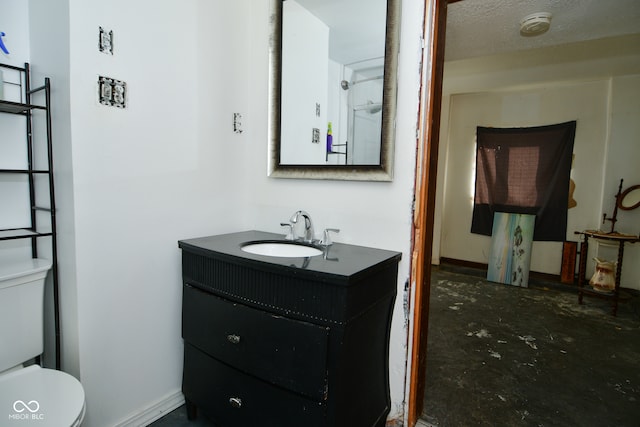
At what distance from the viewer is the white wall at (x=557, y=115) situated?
354 cm

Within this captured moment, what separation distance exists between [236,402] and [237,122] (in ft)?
4.61

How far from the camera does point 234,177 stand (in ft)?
6.15

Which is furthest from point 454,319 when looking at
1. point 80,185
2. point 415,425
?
point 80,185

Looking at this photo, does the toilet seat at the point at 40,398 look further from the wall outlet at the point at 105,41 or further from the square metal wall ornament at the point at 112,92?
the wall outlet at the point at 105,41

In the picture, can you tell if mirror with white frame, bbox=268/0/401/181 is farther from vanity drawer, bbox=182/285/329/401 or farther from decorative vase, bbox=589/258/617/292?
decorative vase, bbox=589/258/617/292

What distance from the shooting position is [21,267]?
1.26 metres

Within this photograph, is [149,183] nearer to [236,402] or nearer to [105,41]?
[105,41]

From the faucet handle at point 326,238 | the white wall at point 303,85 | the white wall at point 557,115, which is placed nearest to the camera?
the faucet handle at point 326,238

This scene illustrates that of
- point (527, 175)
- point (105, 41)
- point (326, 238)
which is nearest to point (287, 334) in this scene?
point (326, 238)

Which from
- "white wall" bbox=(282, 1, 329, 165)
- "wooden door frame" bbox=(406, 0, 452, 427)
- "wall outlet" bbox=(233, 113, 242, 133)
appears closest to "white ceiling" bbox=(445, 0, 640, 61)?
"wooden door frame" bbox=(406, 0, 452, 427)

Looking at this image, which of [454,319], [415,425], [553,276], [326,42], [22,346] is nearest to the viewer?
[22,346]

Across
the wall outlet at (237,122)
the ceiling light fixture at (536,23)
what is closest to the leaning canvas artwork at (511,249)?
the ceiling light fixture at (536,23)

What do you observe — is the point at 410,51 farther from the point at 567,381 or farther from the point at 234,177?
the point at 567,381

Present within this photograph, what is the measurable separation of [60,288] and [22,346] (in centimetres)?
24
